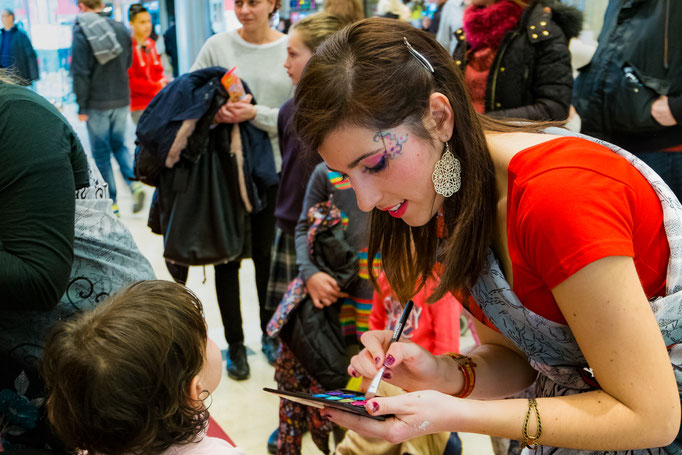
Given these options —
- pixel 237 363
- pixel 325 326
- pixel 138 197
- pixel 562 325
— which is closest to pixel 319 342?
pixel 325 326

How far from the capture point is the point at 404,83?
47.8 inches

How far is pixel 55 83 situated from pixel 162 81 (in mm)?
768

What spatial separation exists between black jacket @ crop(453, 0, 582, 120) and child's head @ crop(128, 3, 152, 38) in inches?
141

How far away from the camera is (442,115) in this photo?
1.25 metres

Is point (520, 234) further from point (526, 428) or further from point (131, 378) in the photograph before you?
point (131, 378)

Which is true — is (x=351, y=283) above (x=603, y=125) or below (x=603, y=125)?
below

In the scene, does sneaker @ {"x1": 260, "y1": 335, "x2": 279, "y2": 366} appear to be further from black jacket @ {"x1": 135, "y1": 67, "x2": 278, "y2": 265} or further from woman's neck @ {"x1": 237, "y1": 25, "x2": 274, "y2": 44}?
woman's neck @ {"x1": 237, "y1": 25, "x2": 274, "y2": 44}

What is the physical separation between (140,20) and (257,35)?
255 centimetres

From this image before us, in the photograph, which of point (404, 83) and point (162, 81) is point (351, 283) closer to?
point (404, 83)

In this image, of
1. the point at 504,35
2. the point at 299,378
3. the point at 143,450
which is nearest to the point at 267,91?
the point at 504,35

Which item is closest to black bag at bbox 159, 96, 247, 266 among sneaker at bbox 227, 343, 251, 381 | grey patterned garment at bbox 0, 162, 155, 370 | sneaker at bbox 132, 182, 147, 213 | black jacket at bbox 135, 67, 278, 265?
black jacket at bbox 135, 67, 278, 265

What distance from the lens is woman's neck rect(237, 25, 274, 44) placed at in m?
3.48

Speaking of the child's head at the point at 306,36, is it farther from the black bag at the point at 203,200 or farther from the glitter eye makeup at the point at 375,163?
the glitter eye makeup at the point at 375,163

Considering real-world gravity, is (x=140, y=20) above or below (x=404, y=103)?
below
